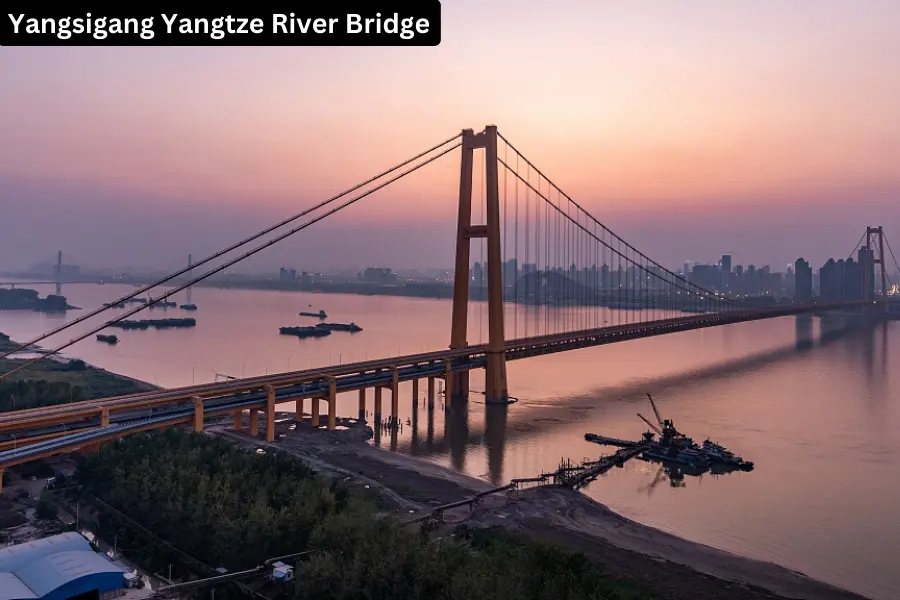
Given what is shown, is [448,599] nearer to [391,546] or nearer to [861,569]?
[391,546]

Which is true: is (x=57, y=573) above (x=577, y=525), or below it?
above

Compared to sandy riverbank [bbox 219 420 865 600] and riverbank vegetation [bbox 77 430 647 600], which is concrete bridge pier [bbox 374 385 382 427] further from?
riverbank vegetation [bbox 77 430 647 600]

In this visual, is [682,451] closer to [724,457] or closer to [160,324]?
[724,457]

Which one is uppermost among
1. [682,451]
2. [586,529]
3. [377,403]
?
[377,403]

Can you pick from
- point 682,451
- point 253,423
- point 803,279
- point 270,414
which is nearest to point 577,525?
point 682,451

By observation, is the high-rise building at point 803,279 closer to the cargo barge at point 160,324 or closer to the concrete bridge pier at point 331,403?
the cargo barge at point 160,324
